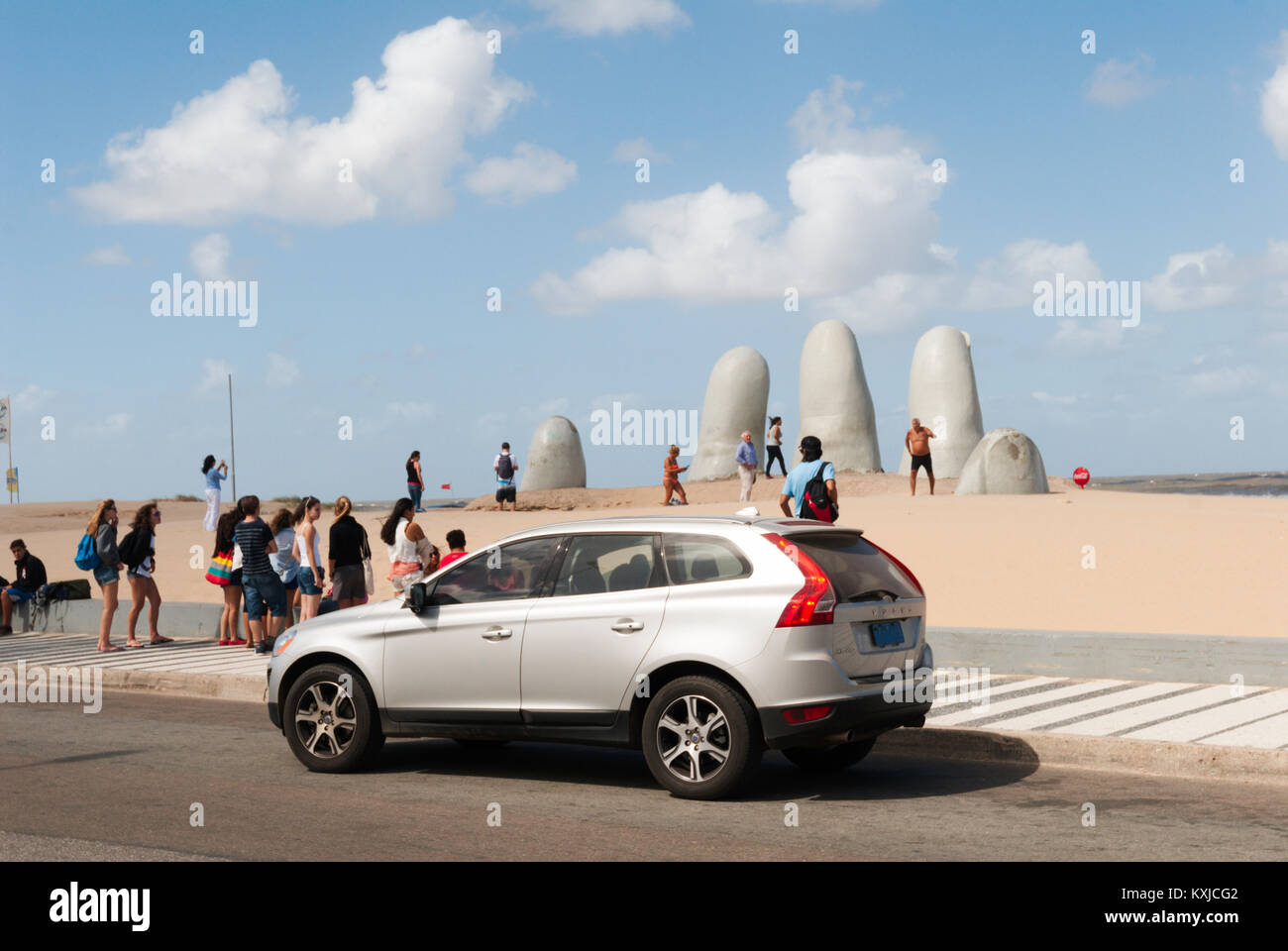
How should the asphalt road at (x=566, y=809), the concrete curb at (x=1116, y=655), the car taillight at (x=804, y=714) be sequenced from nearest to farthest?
the asphalt road at (x=566, y=809), the car taillight at (x=804, y=714), the concrete curb at (x=1116, y=655)

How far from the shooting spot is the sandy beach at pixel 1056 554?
15.8 meters

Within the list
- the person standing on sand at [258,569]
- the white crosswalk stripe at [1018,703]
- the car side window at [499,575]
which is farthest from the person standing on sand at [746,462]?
the car side window at [499,575]

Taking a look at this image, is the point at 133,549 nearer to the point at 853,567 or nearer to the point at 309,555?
the point at 309,555

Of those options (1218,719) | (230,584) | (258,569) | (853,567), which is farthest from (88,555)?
(1218,719)

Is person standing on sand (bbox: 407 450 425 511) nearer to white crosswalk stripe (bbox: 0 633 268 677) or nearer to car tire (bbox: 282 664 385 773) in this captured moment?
white crosswalk stripe (bbox: 0 633 268 677)

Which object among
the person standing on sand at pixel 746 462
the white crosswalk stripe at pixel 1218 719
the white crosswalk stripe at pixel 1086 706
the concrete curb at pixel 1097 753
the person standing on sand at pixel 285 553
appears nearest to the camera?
the concrete curb at pixel 1097 753

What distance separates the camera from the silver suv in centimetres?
741

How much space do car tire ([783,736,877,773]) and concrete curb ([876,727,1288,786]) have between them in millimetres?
875

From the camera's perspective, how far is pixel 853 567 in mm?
7871

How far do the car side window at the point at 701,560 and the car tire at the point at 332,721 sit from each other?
2281mm

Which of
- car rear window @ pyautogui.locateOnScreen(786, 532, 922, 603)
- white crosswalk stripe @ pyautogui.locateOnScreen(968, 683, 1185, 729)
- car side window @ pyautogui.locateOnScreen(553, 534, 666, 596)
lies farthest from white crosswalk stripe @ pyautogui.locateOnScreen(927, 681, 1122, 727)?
car side window @ pyautogui.locateOnScreen(553, 534, 666, 596)

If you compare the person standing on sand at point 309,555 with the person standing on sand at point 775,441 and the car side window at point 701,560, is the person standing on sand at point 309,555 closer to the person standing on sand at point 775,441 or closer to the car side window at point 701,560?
the car side window at point 701,560
